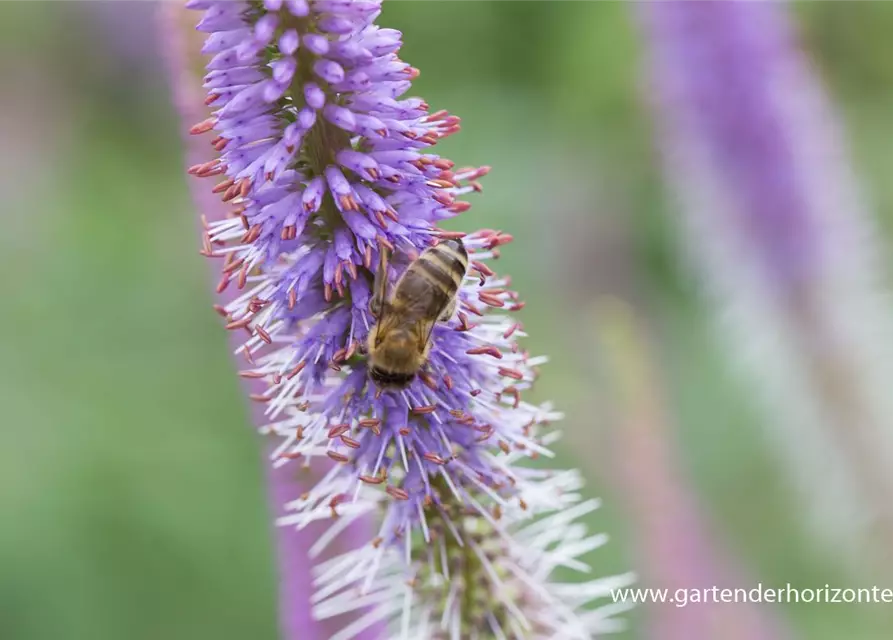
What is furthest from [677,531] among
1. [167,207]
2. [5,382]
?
[167,207]

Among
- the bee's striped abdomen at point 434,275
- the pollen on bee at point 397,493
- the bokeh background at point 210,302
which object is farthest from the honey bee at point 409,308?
the bokeh background at point 210,302

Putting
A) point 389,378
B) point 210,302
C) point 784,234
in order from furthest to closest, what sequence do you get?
point 210,302 < point 784,234 < point 389,378

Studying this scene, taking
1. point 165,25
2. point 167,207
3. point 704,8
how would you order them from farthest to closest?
point 167,207, point 704,8, point 165,25

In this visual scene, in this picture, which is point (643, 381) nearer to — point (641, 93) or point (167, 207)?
point (641, 93)

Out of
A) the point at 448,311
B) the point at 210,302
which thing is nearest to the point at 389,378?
the point at 448,311

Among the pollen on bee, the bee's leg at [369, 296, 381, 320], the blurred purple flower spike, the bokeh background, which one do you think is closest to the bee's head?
the bee's leg at [369, 296, 381, 320]

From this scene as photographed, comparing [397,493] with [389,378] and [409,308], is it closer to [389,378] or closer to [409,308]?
[389,378]

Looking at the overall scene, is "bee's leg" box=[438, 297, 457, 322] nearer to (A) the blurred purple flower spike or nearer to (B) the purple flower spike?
(B) the purple flower spike
